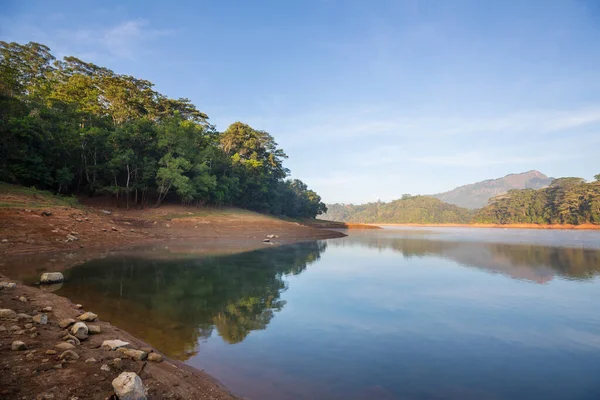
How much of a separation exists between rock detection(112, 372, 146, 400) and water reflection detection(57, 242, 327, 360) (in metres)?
2.94

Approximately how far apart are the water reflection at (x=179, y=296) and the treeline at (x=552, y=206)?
398 ft

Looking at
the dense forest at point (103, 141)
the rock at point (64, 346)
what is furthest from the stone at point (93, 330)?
the dense forest at point (103, 141)

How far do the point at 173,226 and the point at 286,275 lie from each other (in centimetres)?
2323

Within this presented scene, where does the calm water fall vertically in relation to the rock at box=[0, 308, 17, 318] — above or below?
below

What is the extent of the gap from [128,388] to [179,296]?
8863 millimetres

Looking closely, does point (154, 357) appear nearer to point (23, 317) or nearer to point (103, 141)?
point (23, 317)

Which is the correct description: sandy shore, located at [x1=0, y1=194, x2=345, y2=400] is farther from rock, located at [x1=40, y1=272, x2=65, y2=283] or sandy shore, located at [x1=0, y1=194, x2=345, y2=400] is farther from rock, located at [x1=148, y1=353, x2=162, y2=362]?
rock, located at [x1=40, y1=272, x2=65, y2=283]

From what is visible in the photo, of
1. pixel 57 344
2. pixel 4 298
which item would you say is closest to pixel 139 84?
pixel 4 298

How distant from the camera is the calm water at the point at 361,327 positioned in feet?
21.4

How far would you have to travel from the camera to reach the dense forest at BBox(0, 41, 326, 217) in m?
30.8

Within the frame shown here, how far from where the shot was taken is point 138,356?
5.76m

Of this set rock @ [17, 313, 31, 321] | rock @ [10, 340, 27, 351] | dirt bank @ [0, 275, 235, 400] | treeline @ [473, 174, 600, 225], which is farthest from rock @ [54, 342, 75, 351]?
treeline @ [473, 174, 600, 225]

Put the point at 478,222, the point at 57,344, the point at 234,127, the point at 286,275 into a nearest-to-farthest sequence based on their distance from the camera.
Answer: the point at 57,344 < the point at 286,275 < the point at 234,127 < the point at 478,222

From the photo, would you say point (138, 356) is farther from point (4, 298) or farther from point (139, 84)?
point (139, 84)
